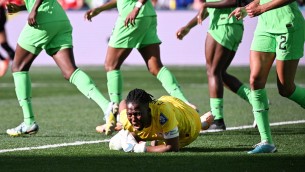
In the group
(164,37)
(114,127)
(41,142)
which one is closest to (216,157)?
(114,127)

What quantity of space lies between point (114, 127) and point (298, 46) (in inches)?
97.5

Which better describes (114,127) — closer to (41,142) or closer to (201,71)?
(41,142)

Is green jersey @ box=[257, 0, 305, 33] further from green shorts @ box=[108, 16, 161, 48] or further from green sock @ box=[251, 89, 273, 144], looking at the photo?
green shorts @ box=[108, 16, 161, 48]

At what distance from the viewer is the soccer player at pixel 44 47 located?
513 inches

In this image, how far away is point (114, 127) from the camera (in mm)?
→ 12078

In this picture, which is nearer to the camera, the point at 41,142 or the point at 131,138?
the point at 131,138

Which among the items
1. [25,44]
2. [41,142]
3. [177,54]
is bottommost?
[177,54]

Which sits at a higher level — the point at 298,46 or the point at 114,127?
the point at 298,46

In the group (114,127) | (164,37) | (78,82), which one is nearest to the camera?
(114,127)

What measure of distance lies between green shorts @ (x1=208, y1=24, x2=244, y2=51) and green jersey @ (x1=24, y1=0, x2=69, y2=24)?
2.22m

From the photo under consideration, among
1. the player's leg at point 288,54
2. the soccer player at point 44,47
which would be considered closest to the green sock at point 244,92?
the soccer player at point 44,47

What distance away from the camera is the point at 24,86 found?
1334cm

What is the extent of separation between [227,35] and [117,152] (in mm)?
3492

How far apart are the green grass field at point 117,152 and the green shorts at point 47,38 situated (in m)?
1.18
